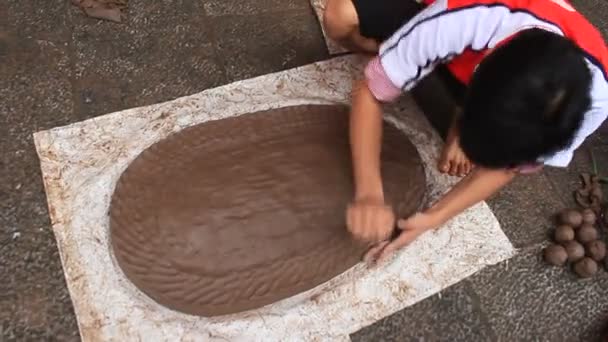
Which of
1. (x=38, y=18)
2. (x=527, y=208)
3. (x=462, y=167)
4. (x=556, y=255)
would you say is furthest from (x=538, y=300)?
(x=38, y=18)

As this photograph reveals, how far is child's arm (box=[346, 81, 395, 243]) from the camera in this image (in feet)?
3.76

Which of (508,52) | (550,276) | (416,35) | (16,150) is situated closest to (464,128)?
(508,52)

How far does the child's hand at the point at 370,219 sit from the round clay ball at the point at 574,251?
0.47 m

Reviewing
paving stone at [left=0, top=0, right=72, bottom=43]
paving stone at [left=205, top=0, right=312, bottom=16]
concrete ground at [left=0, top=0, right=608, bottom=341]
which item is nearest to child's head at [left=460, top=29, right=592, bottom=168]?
concrete ground at [left=0, top=0, right=608, bottom=341]

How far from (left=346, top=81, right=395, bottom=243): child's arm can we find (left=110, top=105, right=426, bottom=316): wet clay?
0.08m

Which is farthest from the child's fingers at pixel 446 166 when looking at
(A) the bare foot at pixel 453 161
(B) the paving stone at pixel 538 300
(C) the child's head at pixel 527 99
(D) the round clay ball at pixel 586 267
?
(C) the child's head at pixel 527 99

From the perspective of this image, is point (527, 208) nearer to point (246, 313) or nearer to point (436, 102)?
point (436, 102)

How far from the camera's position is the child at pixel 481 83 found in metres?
0.85

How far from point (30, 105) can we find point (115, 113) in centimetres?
18

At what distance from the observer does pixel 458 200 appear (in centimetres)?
119

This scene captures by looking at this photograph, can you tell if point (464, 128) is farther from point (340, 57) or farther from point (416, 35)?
point (340, 57)

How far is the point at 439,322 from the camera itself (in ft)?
4.16

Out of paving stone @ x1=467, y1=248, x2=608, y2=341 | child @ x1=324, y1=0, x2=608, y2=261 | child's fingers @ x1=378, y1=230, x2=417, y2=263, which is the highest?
child @ x1=324, y1=0, x2=608, y2=261

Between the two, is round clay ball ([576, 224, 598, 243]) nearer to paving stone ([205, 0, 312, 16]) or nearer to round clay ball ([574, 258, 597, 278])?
round clay ball ([574, 258, 597, 278])
